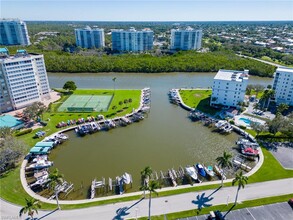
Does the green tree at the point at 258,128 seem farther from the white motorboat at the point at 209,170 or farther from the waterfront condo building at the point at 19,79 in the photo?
the waterfront condo building at the point at 19,79

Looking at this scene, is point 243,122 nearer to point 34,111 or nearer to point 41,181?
point 41,181

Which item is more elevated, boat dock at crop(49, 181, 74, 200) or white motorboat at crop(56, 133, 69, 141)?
white motorboat at crop(56, 133, 69, 141)

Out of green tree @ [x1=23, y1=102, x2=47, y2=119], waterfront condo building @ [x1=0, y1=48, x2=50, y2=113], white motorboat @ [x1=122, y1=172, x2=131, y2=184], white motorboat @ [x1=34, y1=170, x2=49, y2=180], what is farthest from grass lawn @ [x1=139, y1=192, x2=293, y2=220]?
waterfront condo building @ [x1=0, y1=48, x2=50, y2=113]

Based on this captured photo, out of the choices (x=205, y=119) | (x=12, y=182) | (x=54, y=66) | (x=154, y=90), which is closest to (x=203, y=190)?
(x=205, y=119)

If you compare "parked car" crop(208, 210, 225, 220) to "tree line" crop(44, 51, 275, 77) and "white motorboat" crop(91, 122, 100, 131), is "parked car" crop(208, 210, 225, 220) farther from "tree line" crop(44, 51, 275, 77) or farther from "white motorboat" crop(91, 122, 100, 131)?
"tree line" crop(44, 51, 275, 77)

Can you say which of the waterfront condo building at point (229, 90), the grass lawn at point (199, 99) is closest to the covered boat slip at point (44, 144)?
the grass lawn at point (199, 99)
